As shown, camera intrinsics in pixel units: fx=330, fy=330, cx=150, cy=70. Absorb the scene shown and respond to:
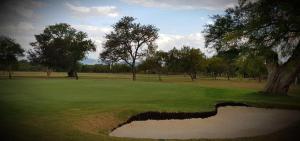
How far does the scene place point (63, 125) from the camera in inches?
558

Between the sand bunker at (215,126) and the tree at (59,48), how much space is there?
161ft

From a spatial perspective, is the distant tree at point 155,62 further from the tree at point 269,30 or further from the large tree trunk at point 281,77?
the tree at point 269,30

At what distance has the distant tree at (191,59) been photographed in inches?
3676

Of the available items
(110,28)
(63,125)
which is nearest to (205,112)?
(63,125)

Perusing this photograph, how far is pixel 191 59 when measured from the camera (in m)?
94.2

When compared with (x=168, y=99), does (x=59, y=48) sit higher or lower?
higher

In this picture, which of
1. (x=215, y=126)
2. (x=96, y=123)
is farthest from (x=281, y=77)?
(x=96, y=123)

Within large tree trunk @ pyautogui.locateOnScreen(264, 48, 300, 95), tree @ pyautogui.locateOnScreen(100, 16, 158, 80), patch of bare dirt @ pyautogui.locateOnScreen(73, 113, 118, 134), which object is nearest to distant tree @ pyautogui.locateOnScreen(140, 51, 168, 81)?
tree @ pyautogui.locateOnScreen(100, 16, 158, 80)

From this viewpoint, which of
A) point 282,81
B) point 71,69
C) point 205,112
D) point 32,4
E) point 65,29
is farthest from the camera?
point 71,69

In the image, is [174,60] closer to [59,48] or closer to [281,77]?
[59,48]

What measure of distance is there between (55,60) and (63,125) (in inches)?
2263

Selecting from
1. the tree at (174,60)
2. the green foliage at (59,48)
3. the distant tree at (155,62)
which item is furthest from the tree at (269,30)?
the tree at (174,60)

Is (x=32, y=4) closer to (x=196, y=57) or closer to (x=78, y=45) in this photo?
(x=78, y=45)

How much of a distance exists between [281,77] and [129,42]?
154 ft
